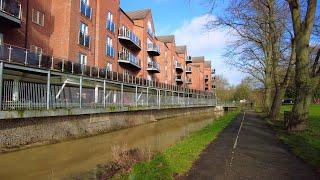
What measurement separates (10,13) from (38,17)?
5146mm

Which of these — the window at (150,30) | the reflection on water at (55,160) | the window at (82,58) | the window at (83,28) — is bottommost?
the reflection on water at (55,160)

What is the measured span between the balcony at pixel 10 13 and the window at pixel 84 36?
867cm

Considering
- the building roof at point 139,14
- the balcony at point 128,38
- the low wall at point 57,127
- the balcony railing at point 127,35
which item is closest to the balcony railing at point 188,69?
the building roof at point 139,14

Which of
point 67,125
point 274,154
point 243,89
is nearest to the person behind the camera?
point 274,154

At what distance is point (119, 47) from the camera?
40125 millimetres

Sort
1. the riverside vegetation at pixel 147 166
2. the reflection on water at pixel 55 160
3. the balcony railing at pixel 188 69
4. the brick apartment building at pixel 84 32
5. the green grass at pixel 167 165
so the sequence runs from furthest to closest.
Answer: the balcony railing at pixel 188 69 < the brick apartment building at pixel 84 32 < the reflection on water at pixel 55 160 < the riverside vegetation at pixel 147 166 < the green grass at pixel 167 165

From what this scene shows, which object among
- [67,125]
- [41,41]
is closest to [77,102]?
[67,125]

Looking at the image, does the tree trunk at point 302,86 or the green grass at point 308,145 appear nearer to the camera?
the green grass at point 308,145

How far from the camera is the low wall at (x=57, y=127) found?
14438 mm

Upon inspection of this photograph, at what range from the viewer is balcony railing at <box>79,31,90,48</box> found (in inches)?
1181

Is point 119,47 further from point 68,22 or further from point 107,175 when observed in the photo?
point 107,175

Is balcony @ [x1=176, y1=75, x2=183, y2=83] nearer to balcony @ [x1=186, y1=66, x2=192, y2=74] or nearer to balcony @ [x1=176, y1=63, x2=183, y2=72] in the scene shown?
balcony @ [x1=176, y1=63, x2=183, y2=72]

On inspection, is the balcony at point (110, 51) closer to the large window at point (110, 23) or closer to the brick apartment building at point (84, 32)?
the brick apartment building at point (84, 32)

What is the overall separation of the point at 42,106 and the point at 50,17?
40.7 feet
